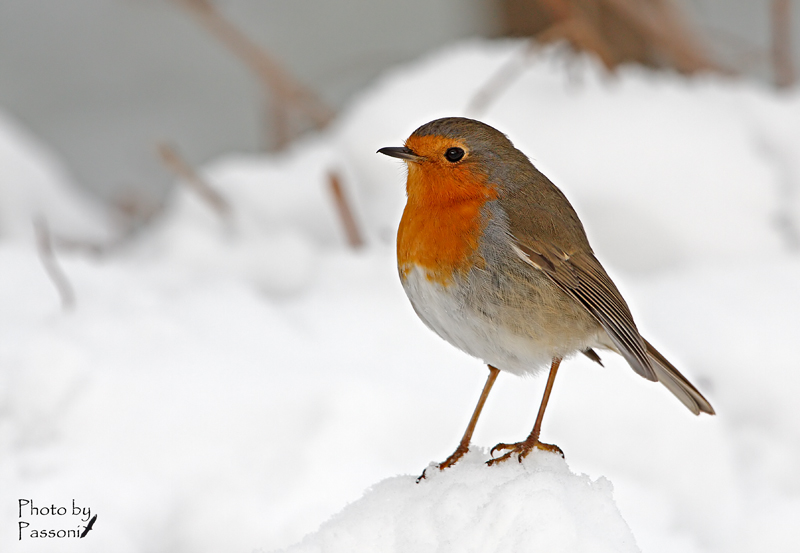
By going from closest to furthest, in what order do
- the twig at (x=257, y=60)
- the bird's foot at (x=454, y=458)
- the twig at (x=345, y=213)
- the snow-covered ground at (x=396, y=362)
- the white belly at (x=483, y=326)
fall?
the white belly at (x=483, y=326)
the bird's foot at (x=454, y=458)
the snow-covered ground at (x=396, y=362)
the twig at (x=345, y=213)
the twig at (x=257, y=60)

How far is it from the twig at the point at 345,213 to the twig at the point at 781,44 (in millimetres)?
2238

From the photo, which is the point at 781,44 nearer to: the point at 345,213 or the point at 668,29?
the point at 668,29

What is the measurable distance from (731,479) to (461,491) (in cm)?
112

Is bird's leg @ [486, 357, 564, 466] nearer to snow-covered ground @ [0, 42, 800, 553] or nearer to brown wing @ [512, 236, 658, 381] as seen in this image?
snow-covered ground @ [0, 42, 800, 553]

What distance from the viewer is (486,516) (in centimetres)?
155

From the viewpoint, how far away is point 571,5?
3836mm

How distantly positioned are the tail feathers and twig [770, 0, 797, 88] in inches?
105

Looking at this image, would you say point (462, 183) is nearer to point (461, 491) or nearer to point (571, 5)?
point (461, 491)

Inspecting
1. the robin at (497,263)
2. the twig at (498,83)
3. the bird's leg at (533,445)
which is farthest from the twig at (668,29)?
the bird's leg at (533,445)

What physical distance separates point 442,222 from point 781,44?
3095 mm

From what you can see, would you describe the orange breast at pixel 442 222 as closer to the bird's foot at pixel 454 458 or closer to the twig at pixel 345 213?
the bird's foot at pixel 454 458

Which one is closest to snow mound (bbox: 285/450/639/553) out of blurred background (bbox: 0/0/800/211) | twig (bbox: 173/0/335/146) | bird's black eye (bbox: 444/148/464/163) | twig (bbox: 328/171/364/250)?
bird's black eye (bbox: 444/148/464/163)

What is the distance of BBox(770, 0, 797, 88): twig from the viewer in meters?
3.86

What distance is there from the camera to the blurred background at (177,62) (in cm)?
630
